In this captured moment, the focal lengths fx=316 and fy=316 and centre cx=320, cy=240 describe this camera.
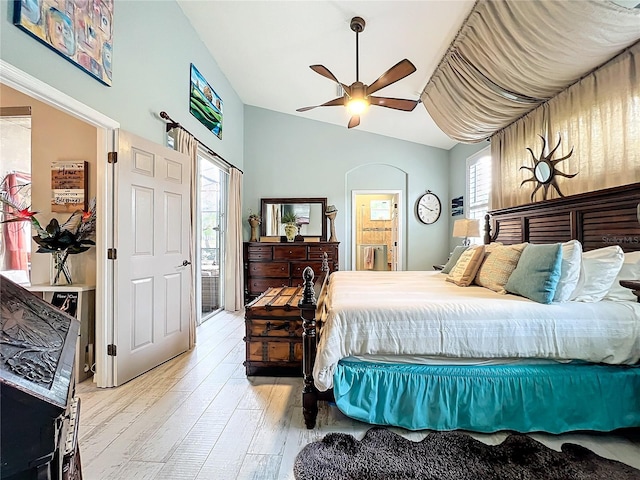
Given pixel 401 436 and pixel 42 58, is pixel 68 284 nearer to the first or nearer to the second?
pixel 42 58

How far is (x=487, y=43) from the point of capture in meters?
2.60

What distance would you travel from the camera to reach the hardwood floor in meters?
1.58

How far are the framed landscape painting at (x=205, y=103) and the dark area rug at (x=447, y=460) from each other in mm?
3788

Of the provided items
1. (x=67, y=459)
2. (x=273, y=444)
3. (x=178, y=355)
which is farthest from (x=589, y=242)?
(x=178, y=355)

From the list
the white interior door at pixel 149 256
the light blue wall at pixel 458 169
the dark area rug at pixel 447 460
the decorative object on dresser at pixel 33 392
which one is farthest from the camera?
the light blue wall at pixel 458 169

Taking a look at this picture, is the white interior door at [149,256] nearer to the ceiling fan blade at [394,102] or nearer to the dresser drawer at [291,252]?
the ceiling fan blade at [394,102]

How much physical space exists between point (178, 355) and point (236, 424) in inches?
61.1

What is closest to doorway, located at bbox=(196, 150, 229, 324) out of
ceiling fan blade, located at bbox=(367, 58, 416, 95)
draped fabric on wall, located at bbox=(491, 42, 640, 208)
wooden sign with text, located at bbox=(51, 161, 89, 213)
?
wooden sign with text, located at bbox=(51, 161, 89, 213)

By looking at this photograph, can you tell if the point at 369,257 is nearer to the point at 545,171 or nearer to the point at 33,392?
the point at 545,171

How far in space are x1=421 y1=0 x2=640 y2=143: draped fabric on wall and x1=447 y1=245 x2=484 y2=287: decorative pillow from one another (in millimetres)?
1489

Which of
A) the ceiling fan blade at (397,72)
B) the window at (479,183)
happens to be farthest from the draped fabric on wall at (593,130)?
the ceiling fan blade at (397,72)

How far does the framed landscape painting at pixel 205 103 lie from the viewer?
384 centimetres

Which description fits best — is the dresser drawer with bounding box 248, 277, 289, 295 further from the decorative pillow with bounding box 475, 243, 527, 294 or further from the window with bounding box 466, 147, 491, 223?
the decorative pillow with bounding box 475, 243, 527, 294

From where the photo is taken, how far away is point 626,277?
1.96 meters
